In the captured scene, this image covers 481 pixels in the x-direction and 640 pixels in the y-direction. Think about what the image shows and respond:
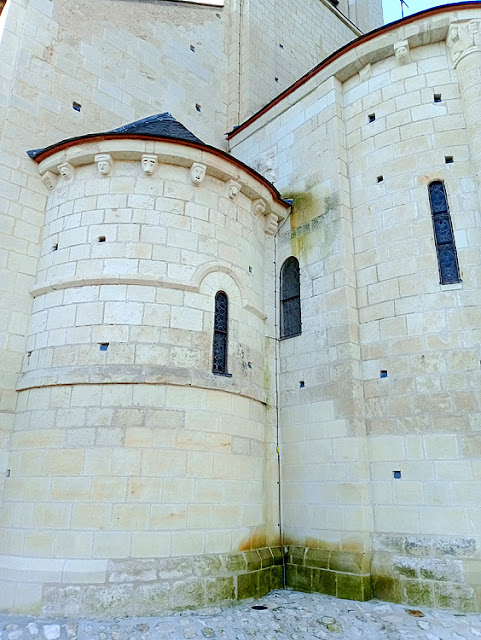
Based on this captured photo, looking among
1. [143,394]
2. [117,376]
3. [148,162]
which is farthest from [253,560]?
[148,162]

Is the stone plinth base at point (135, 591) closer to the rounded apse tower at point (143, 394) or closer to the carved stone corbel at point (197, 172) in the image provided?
the rounded apse tower at point (143, 394)

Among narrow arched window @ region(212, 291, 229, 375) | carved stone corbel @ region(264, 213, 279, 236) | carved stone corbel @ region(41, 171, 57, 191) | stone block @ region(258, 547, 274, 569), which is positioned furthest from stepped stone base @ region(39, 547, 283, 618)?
carved stone corbel @ region(41, 171, 57, 191)

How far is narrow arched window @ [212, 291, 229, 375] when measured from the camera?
759cm

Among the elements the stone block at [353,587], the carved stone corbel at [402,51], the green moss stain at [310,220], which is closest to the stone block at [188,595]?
the stone block at [353,587]

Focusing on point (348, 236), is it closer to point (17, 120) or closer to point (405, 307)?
point (405, 307)

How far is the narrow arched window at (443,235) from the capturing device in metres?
7.39

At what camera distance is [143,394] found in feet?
22.1

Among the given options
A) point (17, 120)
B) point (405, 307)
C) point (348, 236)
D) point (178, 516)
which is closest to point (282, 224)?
point (348, 236)

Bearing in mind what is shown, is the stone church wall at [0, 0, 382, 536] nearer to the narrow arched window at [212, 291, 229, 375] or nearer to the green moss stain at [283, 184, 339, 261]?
the narrow arched window at [212, 291, 229, 375]

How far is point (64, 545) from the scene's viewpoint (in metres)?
6.07

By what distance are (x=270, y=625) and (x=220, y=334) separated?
155 inches

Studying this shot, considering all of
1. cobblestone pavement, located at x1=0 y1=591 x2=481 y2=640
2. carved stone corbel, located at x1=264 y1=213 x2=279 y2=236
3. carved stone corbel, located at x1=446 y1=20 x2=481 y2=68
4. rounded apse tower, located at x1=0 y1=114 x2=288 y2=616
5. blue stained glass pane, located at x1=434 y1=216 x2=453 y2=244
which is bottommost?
cobblestone pavement, located at x1=0 y1=591 x2=481 y2=640

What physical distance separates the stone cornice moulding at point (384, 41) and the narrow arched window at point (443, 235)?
2.74m

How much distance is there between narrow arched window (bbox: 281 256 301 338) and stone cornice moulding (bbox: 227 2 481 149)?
3.47 m
